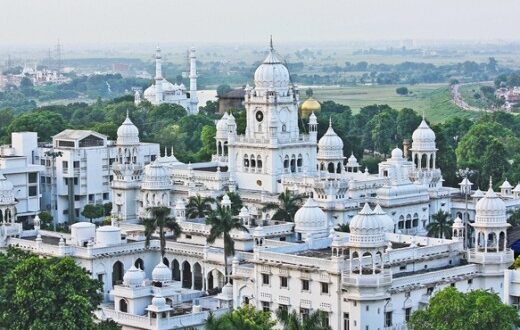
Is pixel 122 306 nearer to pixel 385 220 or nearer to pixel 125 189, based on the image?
pixel 385 220

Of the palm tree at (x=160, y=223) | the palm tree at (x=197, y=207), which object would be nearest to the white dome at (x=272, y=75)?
the palm tree at (x=197, y=207)

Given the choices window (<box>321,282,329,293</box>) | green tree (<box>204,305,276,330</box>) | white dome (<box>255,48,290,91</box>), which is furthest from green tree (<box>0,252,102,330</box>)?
white dome (<box>255,48,290,91</box>)

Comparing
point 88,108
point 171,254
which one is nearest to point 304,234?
point 171,254

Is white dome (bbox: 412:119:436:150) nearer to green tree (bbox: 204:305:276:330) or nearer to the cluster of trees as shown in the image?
green tree (bbox: 204:305:276:330)

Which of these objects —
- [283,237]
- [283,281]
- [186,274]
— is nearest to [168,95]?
[186,274]

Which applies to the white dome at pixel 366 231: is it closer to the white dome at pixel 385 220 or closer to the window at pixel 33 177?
the white dome at pixel 385 220

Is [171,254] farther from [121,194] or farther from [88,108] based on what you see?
[88,108]

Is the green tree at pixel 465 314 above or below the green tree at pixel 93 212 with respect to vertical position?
above
